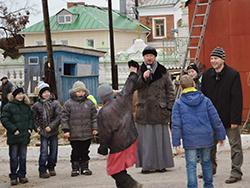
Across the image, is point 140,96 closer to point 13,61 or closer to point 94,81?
point 94,81

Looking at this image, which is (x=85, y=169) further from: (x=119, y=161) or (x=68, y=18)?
(x=68, y=18)

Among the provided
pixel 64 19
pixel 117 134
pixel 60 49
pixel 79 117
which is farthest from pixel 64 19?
pixel 117 134

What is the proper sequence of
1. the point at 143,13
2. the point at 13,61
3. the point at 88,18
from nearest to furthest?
the point at 13,61 < the point at 88,18 < the point at 143,13

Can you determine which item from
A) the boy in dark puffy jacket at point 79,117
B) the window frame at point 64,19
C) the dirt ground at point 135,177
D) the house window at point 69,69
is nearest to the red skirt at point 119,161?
the dirt ground at point 135,177

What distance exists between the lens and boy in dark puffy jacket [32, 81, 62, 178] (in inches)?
370

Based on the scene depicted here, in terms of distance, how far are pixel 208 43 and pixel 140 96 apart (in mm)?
5141

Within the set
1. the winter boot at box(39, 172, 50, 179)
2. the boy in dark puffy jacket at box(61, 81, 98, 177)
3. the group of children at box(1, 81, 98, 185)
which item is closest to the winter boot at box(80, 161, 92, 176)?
the group of children at box(1, 81, 98, 185)

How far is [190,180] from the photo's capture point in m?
7.17

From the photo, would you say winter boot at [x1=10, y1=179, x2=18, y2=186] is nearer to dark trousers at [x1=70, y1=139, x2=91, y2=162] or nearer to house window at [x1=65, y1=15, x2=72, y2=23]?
dark trousers at [x1=70, y1=139, x2=91, y2=162]

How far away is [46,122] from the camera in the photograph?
9.39 m

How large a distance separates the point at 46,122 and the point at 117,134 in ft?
8.30

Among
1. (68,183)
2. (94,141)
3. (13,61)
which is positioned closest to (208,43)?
(94,141)

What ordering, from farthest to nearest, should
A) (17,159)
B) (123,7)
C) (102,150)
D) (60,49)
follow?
(123,7) → (60,49) → (17,159) → (102,150)

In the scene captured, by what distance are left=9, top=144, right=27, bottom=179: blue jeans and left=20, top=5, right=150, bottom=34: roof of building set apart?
42.5m
